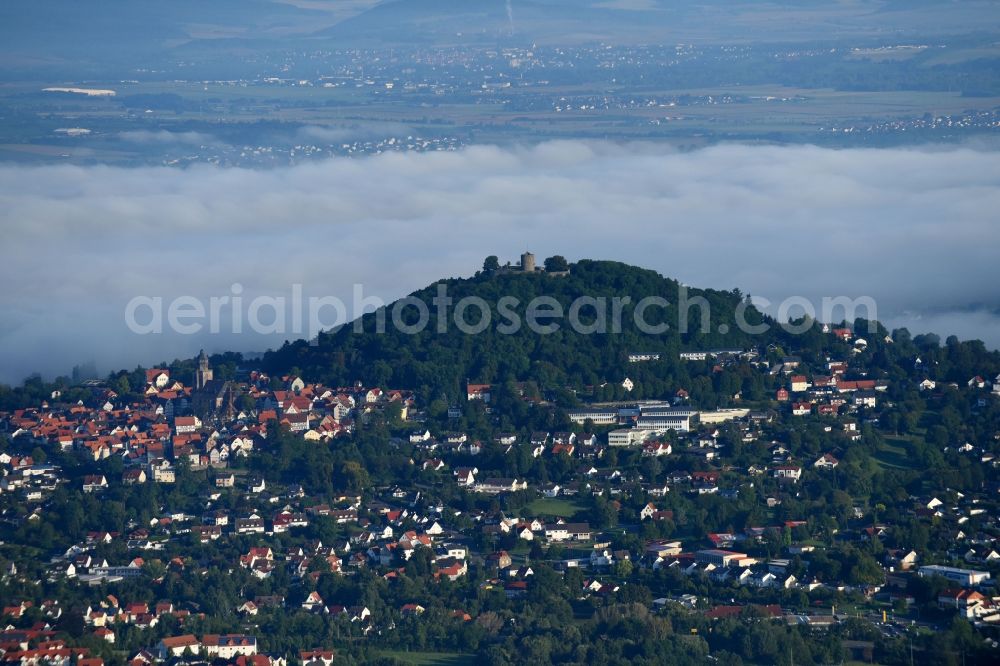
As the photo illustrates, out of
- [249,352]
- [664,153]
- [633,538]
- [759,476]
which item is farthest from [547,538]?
[664,153]

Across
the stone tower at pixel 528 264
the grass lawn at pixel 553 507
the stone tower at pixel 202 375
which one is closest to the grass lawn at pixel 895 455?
the grass lawn at pixel 553 507

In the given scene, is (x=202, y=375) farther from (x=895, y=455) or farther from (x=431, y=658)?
(x=431, y=658)

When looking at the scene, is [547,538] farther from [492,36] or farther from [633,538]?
[492,36]

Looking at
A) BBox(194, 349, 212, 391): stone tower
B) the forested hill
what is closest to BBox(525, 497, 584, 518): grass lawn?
the forested hill

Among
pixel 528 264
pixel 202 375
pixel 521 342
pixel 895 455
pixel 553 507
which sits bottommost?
pixel 553 507

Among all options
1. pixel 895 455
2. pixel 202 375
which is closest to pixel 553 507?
pixel 895 455

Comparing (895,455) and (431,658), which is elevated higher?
(895,455)
